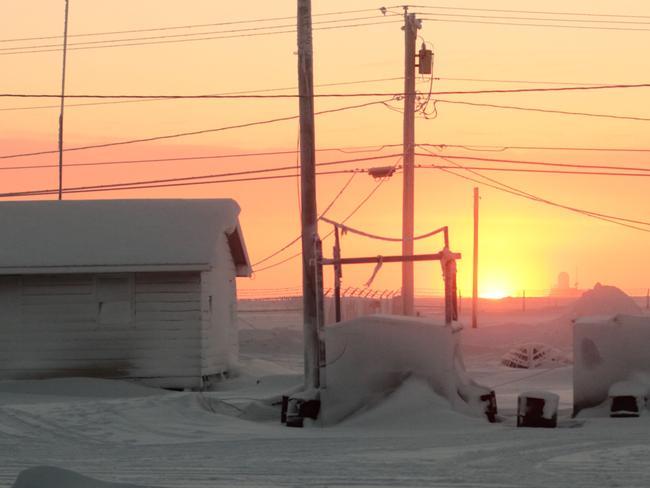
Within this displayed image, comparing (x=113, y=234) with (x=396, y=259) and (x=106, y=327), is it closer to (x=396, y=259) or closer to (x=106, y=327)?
(x=106, y=327)

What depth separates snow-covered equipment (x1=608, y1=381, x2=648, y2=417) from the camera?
805 inches

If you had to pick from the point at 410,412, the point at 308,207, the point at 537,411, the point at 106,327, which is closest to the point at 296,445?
the point at 410,412

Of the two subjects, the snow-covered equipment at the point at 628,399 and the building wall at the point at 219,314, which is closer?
the snow-covered equipment at the point at 628,399

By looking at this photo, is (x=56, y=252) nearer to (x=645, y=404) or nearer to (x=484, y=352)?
(x=645, y=404)

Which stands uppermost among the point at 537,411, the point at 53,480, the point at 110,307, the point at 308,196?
the point at 308,196

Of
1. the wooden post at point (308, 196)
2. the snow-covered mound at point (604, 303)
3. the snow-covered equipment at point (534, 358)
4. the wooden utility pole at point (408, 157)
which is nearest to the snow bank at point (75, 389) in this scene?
the wooden post at point (308, 196)

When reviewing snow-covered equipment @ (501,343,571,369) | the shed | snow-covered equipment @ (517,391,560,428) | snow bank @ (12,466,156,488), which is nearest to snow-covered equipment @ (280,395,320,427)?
snow-covered equipment @ (517,391,560,428)

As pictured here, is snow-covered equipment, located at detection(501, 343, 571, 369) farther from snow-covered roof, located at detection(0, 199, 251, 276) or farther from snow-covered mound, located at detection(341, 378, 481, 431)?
snow-covered mound, located at detection(341, 378, 481, 431)

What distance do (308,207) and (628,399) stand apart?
20.6 ft

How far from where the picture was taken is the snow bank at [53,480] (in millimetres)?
11148

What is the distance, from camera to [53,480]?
11.2 m

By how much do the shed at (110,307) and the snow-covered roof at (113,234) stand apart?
0.11ft

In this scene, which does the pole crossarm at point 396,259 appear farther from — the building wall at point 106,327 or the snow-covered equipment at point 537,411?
the building wall at point 106,327

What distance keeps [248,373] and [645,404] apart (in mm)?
13893
